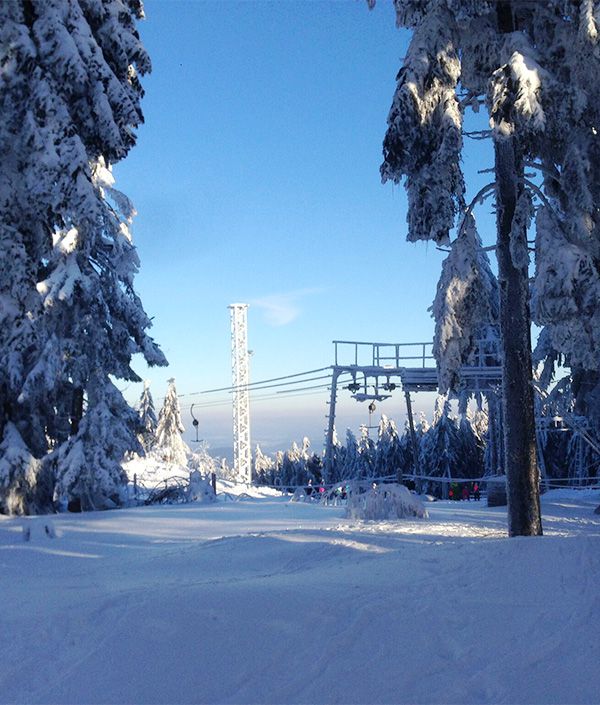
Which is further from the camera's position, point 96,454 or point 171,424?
point 171,424

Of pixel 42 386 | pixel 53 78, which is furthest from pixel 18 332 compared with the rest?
pixel 53 78

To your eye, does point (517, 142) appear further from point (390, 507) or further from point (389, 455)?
point (389, 455)

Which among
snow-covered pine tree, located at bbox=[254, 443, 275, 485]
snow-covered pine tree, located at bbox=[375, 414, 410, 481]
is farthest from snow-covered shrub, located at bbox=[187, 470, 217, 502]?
snow-covered pine tree, located at bbox=[254, 443, 275, 485]

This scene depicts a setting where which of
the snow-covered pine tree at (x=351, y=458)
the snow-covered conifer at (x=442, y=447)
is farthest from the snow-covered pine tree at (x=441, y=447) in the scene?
the snow-covered pine tree at (x=351, y=458)

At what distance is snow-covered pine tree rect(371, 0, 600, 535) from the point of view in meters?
9.96

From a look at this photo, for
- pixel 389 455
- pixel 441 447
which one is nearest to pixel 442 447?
pixel 441 447

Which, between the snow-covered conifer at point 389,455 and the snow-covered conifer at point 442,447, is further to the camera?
the snow-covered conifer at point 389,455

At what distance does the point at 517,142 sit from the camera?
10.5m

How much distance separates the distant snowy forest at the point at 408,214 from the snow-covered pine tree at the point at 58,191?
0.04m

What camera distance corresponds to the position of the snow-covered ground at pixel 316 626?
4641 millimetres

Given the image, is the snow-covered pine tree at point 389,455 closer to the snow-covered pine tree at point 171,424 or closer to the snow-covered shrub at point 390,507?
the snow-covered pine tree at point 171,424

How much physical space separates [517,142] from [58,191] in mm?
8458

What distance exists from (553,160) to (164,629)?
31.3 ft

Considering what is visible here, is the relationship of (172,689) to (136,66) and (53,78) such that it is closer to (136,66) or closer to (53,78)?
(53,78)
